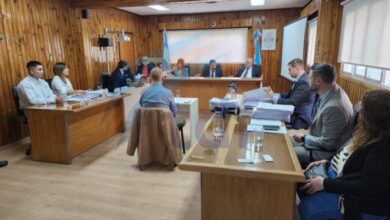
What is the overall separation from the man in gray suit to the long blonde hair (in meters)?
0.52

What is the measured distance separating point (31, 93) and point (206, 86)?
344 centimetres

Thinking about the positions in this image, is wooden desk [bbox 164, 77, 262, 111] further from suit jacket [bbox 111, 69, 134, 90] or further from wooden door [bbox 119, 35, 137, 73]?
wooden door [bbox 119, 35, 137, 73]

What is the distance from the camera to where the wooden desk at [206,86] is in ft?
18.5

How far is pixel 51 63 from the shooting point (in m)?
4.66

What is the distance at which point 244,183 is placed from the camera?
1.46 metres

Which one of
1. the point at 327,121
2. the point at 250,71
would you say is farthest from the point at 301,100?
the point at 250,71

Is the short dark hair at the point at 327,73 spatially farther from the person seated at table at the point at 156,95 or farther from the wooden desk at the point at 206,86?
the wooden desk at the point at 206,86

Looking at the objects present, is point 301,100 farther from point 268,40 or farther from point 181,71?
point 268,40

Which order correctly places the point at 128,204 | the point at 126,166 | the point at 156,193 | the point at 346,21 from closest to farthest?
the point at 128,204 → the point at 156,193 → the point at 126,166 → the point at 346,21

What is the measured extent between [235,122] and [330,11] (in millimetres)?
2826

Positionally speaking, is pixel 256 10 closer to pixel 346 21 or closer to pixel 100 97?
pixel 346 21

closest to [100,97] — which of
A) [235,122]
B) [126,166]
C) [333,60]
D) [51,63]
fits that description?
[126,166]

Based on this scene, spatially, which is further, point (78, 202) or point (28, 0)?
point (28, 0)

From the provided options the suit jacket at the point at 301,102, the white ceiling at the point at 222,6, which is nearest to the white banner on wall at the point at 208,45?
the white ceiling at the point at 222,6
